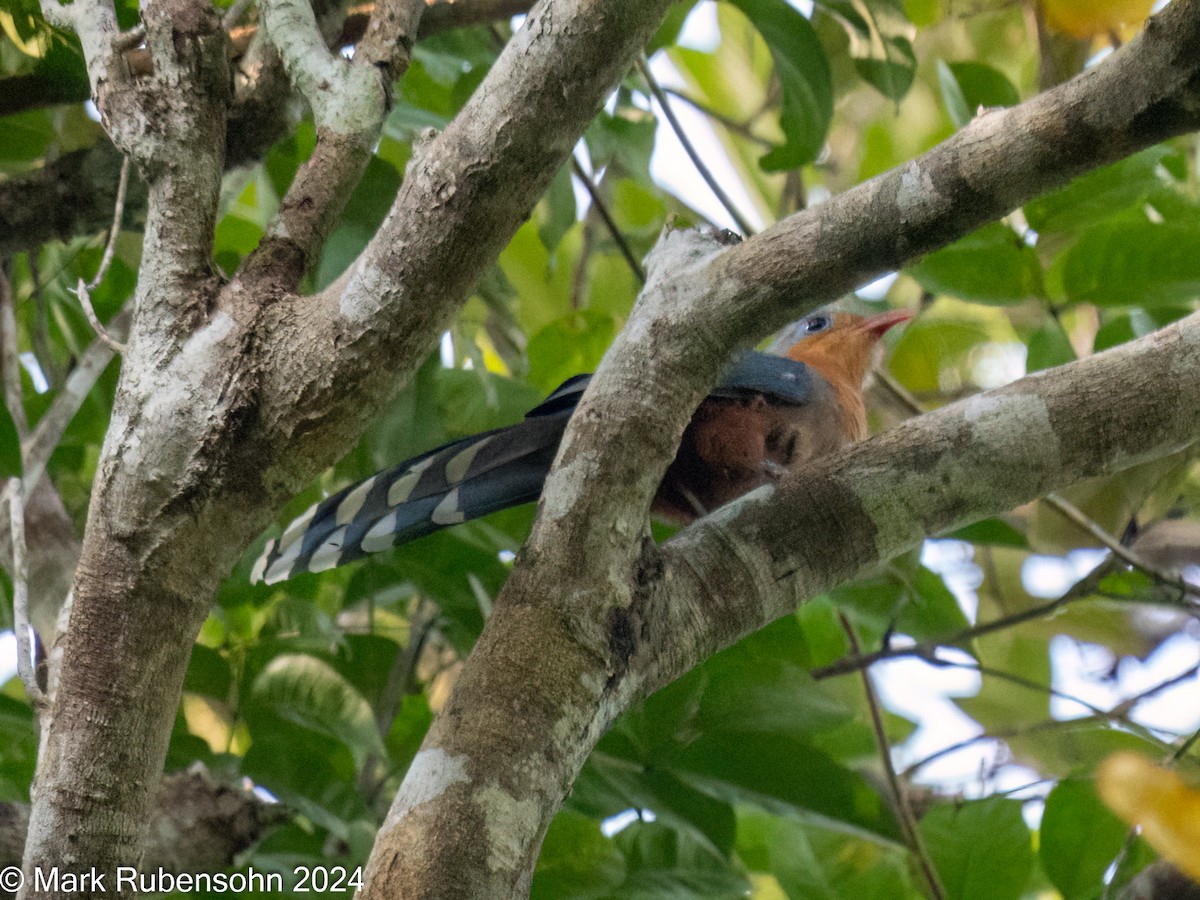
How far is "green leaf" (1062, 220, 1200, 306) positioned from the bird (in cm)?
62

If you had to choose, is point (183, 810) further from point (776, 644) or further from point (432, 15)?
point (432, 15)

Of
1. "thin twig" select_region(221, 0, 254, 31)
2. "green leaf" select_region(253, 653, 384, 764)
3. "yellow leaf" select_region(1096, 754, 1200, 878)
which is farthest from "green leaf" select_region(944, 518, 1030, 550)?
"yellow leaf" select_region(1096, 754, 1200, 878)

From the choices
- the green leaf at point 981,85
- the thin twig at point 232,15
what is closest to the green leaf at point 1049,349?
the green leaf at point 981,85

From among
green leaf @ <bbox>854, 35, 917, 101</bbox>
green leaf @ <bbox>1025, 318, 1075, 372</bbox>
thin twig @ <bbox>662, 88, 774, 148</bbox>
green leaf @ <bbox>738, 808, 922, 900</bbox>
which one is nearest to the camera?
green leaf @ <bbox>738, 808, 922, 900</bbox>

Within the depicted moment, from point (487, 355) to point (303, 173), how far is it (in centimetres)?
239

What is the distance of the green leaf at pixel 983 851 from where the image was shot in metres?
2.70

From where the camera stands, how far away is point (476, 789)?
1.38 meters

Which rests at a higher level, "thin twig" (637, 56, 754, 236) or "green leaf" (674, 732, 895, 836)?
"thin twig" (637, 56, 754, 236)

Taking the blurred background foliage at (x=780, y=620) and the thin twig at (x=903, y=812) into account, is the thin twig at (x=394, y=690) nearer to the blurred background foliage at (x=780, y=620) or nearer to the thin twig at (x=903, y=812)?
the blurred background foliage at (x=780, y=620)

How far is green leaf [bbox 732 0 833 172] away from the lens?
2.91m

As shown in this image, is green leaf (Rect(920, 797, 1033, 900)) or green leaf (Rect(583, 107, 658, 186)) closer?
green leaf (Rect(920, 797, 1033, 900))

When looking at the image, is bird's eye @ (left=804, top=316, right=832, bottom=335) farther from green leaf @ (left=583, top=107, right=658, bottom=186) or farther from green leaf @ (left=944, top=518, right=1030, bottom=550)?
green leaf @ (left=944, top=518, right=1030, bottom=550)

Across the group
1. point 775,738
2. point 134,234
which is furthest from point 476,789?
point 134,234

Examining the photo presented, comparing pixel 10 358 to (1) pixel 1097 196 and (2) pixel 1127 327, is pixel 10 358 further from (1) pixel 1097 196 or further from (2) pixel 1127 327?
(2) pixel 1127 327
